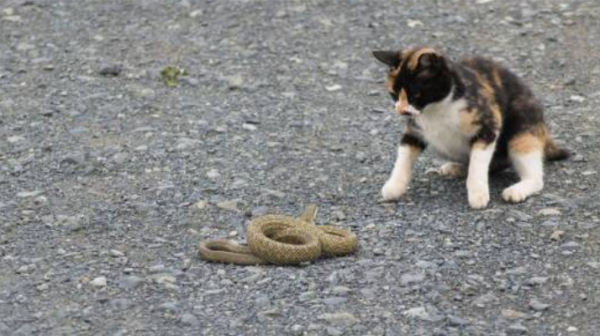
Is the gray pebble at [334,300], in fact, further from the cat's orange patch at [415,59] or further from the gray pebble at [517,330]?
the cat's orange patch at [415,59]

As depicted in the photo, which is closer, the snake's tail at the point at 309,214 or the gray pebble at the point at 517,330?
the gray pebble at the point at 517,330

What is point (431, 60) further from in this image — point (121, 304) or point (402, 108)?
point (121, 304)

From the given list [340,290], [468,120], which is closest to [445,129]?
[468,120]

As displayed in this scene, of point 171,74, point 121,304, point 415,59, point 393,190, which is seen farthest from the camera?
point 171,74

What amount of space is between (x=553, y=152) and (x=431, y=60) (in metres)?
1.44

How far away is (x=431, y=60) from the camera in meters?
7.78

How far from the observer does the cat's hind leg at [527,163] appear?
26.8 feet

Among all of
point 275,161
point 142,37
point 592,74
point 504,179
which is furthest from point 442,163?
point 142,37

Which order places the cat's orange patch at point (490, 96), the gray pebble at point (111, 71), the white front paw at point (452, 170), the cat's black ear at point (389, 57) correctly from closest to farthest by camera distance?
the cat's black ear at point (389, 57)
the cat's orange patch at point (490, 96)
the white front paw at point (452, 170)
the gray pebble at point (111, 71)

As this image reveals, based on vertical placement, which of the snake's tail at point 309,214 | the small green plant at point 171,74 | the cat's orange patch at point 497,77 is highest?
the cat's orange patch at point 497,77

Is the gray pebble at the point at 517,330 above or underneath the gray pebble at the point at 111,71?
above

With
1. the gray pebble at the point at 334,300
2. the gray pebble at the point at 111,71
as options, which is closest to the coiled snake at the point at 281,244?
the gray pebble at the point at 334,300

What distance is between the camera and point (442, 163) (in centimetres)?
891

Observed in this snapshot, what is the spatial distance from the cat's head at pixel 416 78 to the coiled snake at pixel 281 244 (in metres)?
0.89
